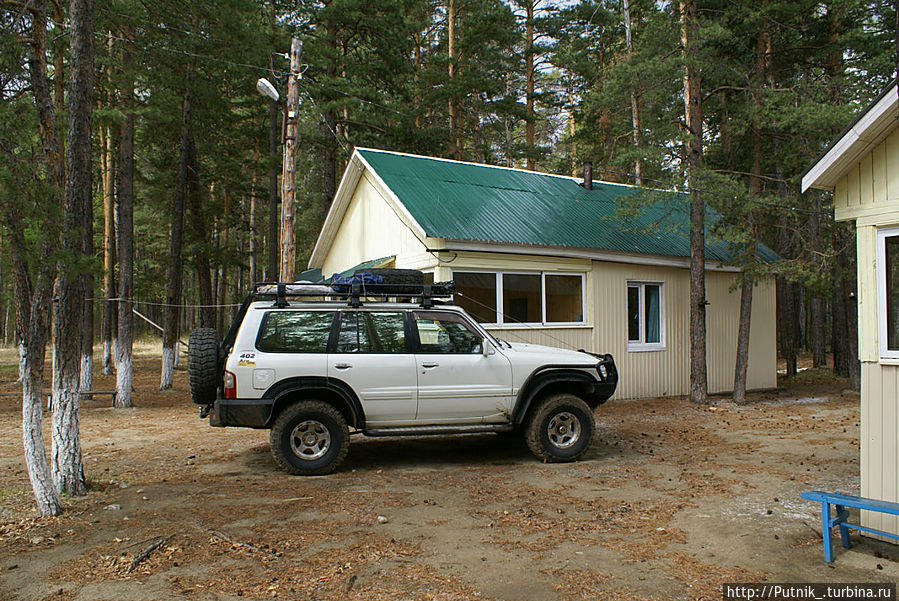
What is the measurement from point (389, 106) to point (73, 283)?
1547 cm

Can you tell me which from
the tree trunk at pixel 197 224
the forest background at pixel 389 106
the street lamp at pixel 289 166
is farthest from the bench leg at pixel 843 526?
the tree trunk at pixel 197 224

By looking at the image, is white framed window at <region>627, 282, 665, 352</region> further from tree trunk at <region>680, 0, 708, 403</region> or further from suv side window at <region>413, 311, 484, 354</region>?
suv side window at <region>413, 311, 484, 354</region>

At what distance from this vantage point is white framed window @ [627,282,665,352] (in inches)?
555

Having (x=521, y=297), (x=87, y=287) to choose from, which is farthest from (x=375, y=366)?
(x=521, y=297)

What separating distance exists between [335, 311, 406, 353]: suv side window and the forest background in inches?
104

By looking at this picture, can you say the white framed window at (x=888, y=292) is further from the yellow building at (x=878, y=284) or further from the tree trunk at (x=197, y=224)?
the tree trunk at (x=197, y=224)

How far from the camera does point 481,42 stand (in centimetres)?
2320

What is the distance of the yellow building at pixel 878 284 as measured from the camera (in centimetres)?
493

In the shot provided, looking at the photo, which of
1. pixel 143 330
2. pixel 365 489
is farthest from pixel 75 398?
pixel 143 330

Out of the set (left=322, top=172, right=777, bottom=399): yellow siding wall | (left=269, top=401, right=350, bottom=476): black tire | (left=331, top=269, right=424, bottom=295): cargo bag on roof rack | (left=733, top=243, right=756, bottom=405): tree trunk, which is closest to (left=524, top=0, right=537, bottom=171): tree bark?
(left=322, top=172, right=777, bottom=399): yellow siding wall

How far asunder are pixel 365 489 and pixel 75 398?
299cm

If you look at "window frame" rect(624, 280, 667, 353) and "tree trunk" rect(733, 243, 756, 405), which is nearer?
"tree trunk" rect(733, 243, 756, 405)

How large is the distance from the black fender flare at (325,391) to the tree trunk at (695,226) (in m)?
8.56

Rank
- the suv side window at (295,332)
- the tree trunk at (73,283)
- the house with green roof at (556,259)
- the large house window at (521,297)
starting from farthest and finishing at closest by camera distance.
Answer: the house with green roof at (556,259) < the large house window at (521,297) < the suv side window at (295,332) < the tree trunk at (73,283)
